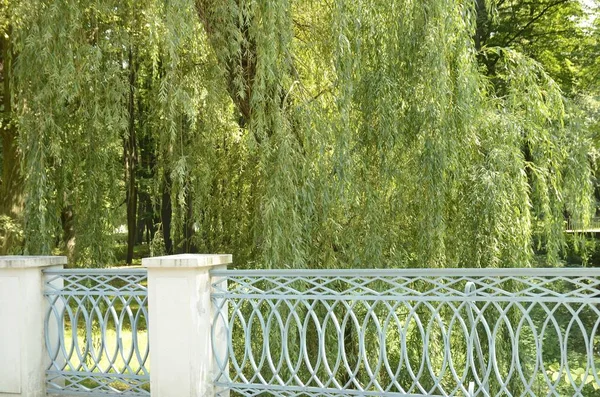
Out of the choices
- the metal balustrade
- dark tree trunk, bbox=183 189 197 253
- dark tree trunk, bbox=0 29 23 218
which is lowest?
the metal balustrade

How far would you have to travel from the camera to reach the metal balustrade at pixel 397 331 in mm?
4023

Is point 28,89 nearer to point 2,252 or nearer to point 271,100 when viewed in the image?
point 271,100

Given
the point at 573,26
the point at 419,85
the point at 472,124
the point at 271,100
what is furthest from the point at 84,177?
the point at 573,26

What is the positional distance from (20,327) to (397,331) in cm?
417

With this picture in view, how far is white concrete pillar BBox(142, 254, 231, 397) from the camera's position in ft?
14.7

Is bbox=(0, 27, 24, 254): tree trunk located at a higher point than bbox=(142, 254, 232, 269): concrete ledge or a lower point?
higher

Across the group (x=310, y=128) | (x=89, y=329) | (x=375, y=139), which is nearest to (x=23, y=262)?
(x=89, y=329)

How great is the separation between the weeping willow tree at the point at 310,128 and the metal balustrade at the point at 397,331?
1.82ft

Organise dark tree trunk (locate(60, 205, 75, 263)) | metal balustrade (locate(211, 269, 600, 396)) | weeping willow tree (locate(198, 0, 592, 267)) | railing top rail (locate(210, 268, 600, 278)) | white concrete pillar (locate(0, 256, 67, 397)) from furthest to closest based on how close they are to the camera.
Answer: dark tree trunk (locate(60, 205, 75, 263)) → weeping willow tree (locate(198, 0, 592, 267)) → white concrete pillar (locate(0, 256, 67, 397)) → metal balustrade (locate(211, 269, 600, 396)) → railing top rail (locate(210, 268, 600, 278))

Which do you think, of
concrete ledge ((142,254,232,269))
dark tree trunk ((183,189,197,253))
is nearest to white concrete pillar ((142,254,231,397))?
concrete ledge ((142,254,232,269))

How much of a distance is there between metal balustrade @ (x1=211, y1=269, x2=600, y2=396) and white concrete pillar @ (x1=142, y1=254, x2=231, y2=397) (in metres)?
0.16

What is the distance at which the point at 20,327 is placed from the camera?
16.4 ft

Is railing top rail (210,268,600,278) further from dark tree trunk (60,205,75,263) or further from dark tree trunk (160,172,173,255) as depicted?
dark tree trunk (60,205,75,263)

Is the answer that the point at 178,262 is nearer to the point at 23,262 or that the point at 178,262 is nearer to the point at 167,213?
the point at 23,262
